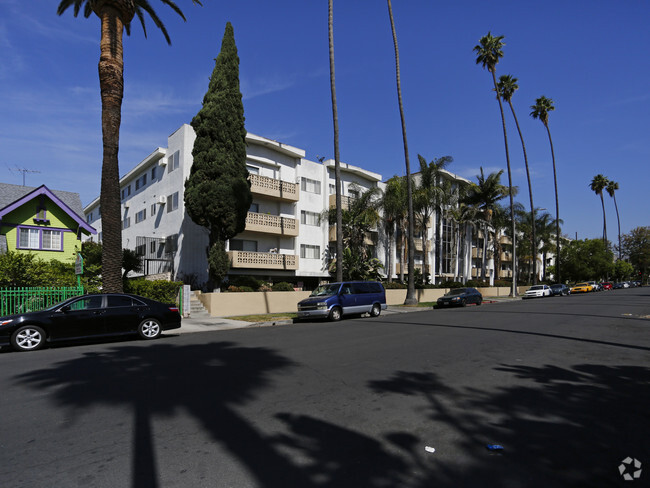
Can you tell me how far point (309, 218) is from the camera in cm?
3347

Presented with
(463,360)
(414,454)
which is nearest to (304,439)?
(414,454)

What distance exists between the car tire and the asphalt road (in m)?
9.28

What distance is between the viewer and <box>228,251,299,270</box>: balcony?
86.3 ft

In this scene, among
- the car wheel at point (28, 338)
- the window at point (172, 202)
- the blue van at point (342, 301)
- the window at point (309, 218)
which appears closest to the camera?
the car wheel at point (28, 338)

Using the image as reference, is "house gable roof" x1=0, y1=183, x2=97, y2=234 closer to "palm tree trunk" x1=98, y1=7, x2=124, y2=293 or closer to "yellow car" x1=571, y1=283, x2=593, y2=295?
"palm tree trunk" x1=98, y1=7, x2=124, y2=293

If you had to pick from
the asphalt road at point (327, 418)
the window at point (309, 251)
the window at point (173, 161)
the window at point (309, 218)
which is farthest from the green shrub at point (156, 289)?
the window at point (309, 218)

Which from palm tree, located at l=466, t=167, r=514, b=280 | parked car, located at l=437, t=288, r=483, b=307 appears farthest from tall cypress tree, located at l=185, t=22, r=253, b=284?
palm tree, located at l=466, t=167, r=514, b=280

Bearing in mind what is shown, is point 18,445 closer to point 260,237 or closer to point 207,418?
point 207,418

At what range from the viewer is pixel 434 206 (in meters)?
39.4

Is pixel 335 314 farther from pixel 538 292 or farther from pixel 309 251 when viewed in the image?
pixel 538 292

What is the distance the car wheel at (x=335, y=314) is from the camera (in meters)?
18.6

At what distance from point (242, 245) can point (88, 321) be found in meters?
17.5

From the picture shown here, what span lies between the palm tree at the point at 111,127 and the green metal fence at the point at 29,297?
241 centimetres

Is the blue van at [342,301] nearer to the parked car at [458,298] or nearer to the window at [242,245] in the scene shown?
the parked car at [458,298]
